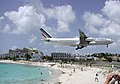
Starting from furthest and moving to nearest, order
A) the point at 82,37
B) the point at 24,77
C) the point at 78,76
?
the point at 24,77
the point at 82,37
the point at 78,76

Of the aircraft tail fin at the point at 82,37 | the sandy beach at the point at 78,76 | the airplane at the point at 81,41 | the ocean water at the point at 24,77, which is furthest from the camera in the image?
the aircraft tail fin at the point at 82,37

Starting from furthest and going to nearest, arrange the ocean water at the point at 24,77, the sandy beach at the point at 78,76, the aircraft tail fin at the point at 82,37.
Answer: the aircraft tail fin at the point at 82,37 → the ocean water at the point at 24,77 → the sandy beach at the point at 78,76

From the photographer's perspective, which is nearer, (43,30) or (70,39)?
(70,39)

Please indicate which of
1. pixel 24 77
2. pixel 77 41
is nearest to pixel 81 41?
pixel 77 41

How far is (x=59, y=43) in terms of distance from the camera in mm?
64188

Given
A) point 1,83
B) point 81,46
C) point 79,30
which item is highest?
point 79,30

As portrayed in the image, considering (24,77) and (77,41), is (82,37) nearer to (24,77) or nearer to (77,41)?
(77,41)

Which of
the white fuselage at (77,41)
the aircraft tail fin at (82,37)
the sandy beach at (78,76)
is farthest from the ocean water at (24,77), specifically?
the aircraft tail fin at (82,37)

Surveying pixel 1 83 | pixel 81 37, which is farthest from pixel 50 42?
pixel 1 83

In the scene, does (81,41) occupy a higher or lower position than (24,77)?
higher

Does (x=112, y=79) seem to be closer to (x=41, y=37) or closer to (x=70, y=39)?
(x=70, y=39)

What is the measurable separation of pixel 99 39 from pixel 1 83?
2474cm

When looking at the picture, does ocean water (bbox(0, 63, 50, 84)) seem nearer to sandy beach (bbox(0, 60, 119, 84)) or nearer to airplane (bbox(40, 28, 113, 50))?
sandy beach (bbox(0, 60, 119, 84))

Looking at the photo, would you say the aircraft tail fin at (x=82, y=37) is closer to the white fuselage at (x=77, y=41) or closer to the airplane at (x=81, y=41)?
the airplane at (x=81, y=41)
